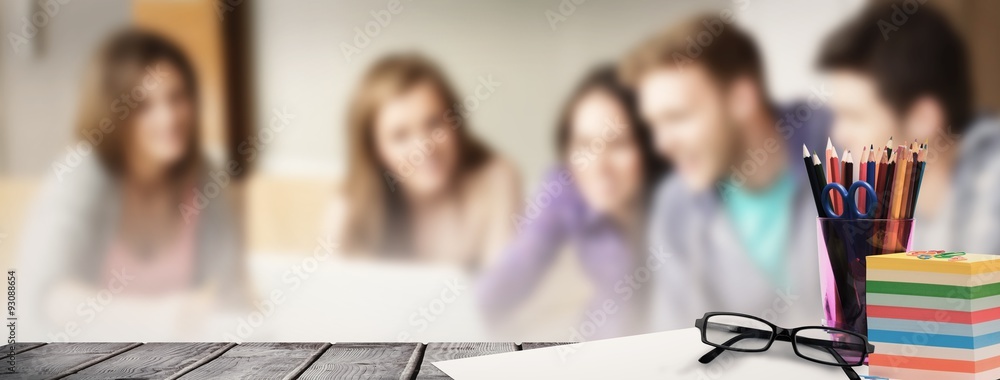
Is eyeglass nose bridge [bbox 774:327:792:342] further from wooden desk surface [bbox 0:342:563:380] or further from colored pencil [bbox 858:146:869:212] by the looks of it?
wooden desk surface [bbox 0:342:563:380]

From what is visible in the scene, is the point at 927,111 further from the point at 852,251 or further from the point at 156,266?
the point at 156,266

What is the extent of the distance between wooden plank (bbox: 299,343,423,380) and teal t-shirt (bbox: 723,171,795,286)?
513mm

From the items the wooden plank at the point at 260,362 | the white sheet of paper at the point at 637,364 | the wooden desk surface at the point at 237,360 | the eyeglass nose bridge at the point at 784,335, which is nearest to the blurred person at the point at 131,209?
the wooden desk surface at the point at 237,360

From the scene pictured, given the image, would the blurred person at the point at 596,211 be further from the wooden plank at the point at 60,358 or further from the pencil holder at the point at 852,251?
the wooden plank at the point at 60,358

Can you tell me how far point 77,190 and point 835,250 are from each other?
3.32 feet

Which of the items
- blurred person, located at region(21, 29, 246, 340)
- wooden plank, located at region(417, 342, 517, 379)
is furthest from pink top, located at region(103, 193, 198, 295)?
wooden plank, located at region(417, 342, 517, 379)

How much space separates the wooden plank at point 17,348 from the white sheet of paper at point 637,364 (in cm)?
57

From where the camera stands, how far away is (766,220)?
1.17 meters

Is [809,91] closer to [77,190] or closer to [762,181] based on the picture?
[762,181]

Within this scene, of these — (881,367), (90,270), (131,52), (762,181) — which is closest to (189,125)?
(131,52)

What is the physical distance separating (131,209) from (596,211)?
67cm

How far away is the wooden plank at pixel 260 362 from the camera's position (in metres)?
0.80

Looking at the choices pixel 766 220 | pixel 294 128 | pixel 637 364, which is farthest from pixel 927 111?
pixel 294 128

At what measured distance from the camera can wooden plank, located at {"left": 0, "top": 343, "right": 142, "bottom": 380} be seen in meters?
0.83
